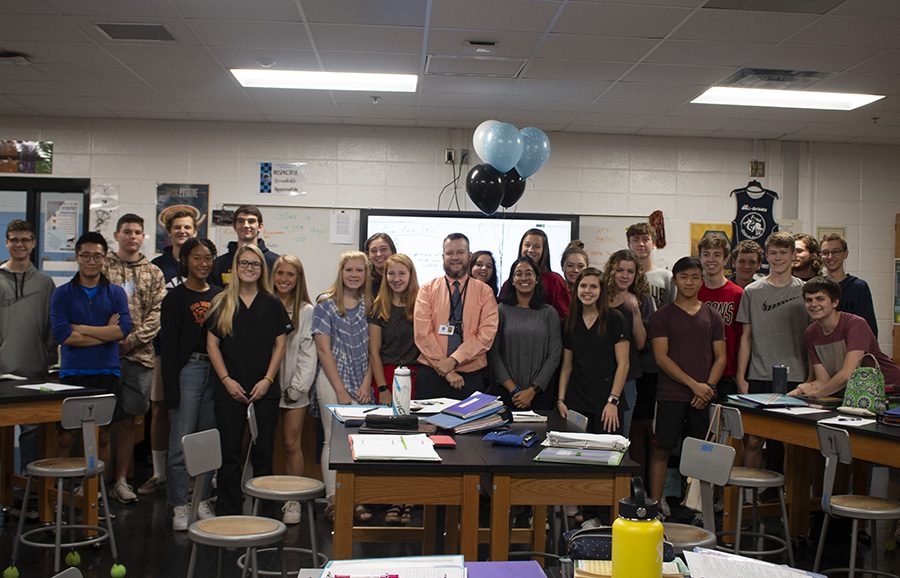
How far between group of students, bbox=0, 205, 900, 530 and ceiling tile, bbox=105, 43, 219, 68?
1.34 meters

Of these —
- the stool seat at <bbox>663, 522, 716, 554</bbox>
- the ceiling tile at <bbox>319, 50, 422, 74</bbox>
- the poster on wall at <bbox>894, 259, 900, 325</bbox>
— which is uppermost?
the ceiling tile at <bbox>319, 50, 422, 74</bbox>

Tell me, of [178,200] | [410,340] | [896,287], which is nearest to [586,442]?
[410,340]

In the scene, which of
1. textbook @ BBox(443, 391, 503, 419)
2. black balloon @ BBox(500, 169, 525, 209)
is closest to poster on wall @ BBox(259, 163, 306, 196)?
black balloon @ BBox(500, 169, 525, 209)

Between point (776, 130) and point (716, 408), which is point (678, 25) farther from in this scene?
point (776, 130)

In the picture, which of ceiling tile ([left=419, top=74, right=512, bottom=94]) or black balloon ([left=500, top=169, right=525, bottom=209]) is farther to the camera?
ceiling tile ([left=419, top=74, right=512, bottom=94])

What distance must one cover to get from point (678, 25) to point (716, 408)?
2.19 m

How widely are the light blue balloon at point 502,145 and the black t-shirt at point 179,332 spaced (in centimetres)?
213

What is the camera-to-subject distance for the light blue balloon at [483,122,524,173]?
5543mm

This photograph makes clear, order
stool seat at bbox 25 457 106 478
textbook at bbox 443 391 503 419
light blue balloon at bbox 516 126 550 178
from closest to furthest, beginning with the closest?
textbook at bbox 443 391 503 419 < stool seat at bbox 25 457 106 478 < light blue balloon at bbox 516 126 550 178

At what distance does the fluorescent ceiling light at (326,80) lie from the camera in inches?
236

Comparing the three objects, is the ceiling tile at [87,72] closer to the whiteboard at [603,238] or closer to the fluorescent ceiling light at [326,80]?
the fluorescent ceiling light at [326,80]

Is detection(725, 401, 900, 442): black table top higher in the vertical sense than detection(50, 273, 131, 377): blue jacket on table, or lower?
lower

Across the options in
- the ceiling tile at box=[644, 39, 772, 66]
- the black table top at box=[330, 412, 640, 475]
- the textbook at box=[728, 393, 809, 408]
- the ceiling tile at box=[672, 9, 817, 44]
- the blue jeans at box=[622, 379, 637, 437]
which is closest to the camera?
the black table top at box=[330, 412, 640, 475]

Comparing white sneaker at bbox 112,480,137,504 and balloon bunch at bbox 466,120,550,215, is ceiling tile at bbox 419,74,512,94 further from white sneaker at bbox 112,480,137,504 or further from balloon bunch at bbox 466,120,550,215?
white sneaker at bbox 112,480,137,504
